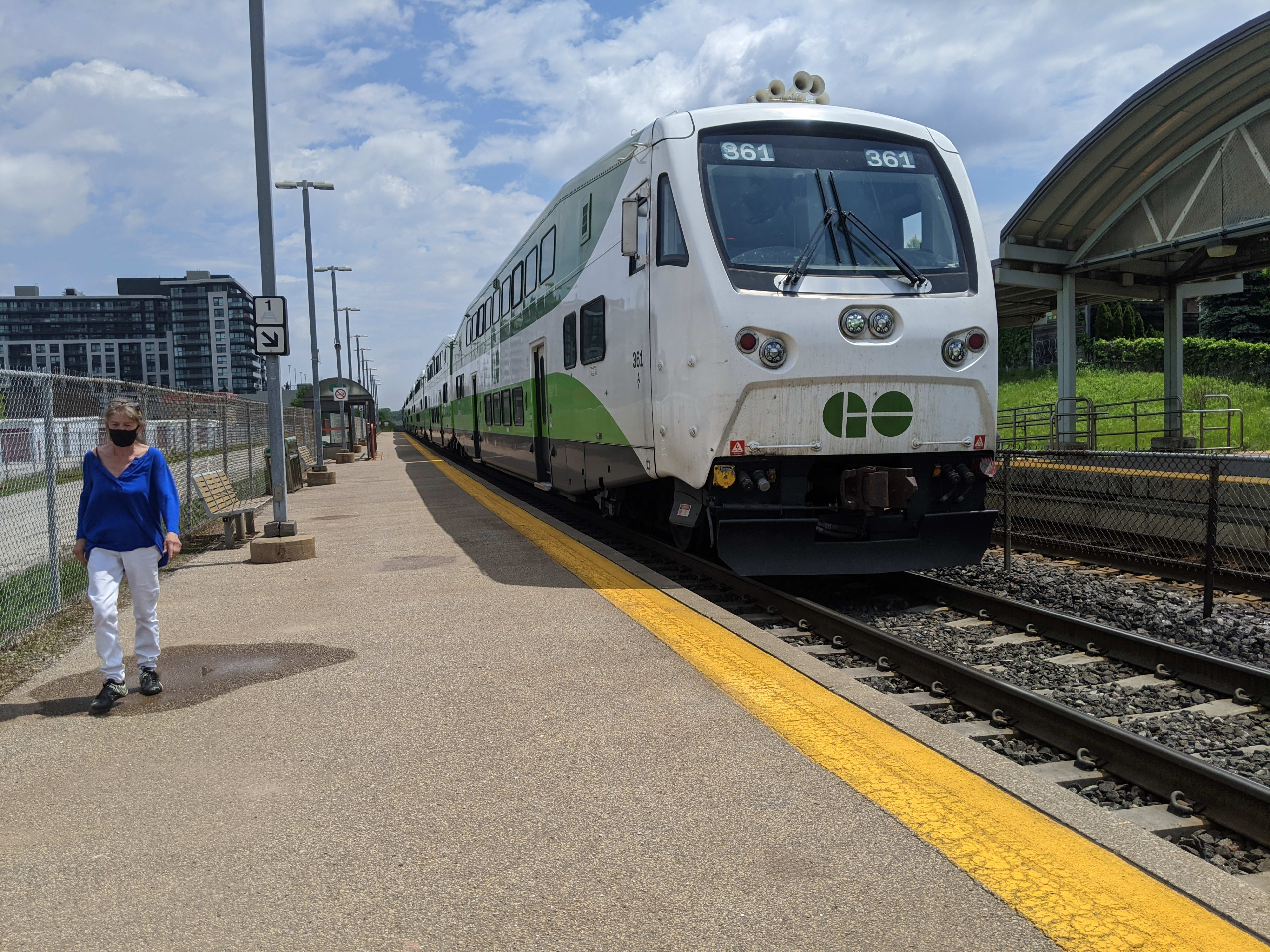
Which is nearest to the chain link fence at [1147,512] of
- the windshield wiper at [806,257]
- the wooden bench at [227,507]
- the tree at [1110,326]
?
the windshield wiper at [806,257]

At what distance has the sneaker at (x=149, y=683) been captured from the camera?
4977 mm

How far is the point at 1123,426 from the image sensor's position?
24469 mm

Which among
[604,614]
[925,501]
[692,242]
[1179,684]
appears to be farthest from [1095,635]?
[692,242]

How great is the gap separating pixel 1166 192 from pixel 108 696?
16.1 m

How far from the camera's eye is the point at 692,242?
6898mm

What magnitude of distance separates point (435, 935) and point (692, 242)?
205 inches

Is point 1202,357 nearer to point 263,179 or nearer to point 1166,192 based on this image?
point 1166,192

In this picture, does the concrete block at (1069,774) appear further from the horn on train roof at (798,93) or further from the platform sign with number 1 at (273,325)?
the platform sign with number 1 at (273,325)

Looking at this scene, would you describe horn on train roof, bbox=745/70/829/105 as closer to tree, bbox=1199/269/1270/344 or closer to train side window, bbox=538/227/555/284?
train side window, bbox=538/227/555/284

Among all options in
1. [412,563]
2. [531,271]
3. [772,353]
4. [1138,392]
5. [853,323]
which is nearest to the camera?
[772,353]

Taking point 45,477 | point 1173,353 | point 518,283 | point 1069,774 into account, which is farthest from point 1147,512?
point 45,477

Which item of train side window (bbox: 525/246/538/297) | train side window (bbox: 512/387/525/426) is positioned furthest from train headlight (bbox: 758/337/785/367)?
Answer: train side window (bbox: 512/387/525/426)

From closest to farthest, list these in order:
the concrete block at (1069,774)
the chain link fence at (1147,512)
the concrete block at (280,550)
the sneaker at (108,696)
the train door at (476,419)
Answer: the concrete block at (1069,774)
the sneaker at (108,696)
the chain link fence at (1147,512)
the concrete block at (280,550)
the train door at (476,419)

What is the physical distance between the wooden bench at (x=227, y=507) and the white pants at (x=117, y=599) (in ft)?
19.4
